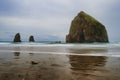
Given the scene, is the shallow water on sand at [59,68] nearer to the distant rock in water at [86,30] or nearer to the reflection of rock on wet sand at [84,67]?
the reflection of rock on wet sand at [84,67]

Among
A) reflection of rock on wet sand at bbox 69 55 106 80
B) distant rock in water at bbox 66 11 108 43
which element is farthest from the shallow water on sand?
distant rock in water at bbox 66 11 108 43

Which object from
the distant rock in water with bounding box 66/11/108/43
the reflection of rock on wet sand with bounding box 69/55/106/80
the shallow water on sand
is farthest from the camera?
the distant rock in water with bounding box 66/11/108/43

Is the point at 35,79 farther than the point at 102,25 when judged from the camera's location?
No

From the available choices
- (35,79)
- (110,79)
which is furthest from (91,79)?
(35,79)

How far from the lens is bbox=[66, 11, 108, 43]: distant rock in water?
65125 millimetres

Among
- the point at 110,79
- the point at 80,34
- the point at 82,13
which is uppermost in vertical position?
the point at 82,13

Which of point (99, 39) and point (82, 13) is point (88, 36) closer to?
point (99, 39)

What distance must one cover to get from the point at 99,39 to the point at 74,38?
947 cm

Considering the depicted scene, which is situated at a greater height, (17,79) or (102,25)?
(102,25)

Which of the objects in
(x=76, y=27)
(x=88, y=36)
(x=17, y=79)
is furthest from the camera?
(x=76, y=27)

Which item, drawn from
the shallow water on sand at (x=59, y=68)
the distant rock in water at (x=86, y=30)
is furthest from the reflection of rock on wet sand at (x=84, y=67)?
the distant rock in water at (x=86, y=30)

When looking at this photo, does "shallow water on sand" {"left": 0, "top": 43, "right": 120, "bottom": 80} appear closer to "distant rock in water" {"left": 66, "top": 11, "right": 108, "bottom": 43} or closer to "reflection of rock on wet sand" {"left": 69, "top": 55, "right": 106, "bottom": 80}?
"reflection of rock on wet sand" {"left": 69, "top": 55, "right": 106, "bottom": 80}

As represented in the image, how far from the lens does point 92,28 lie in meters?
66.1

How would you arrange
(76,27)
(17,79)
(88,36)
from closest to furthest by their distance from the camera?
(17,79), (88,36), (76,27)
